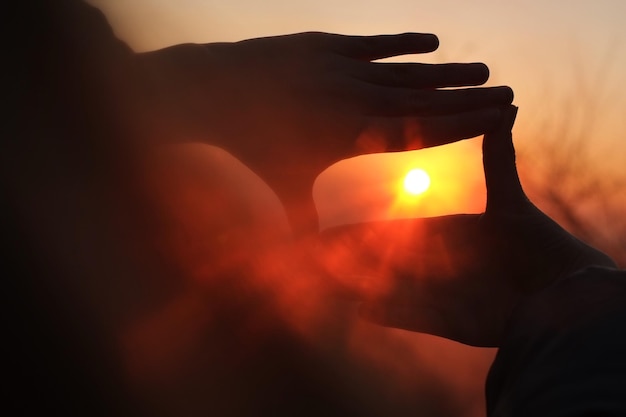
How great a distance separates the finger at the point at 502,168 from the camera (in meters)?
1.83

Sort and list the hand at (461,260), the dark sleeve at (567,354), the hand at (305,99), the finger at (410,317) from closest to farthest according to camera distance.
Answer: the dark sleeve at (567,354), the hand at (461,260), the hand at (305,99), the finger at (410,317)

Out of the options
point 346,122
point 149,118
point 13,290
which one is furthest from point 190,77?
point 13,290

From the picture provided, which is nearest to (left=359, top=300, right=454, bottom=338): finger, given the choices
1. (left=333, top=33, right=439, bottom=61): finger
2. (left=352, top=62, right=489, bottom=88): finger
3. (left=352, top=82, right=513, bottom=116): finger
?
(left=352, top=82, right=513, bottom=116): finger

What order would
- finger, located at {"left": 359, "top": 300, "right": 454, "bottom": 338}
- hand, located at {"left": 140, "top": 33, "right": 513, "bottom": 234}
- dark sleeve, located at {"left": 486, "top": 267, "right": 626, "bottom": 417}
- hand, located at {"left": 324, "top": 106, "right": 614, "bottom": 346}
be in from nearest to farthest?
dark sleeve, located at {"left": 486, "top": 267, "right": 626, "bottom": 417} < hand, located at {"left": 324, "top": 106, "right": 614, "bottom": 346} < hand, located at {"left": 140, "top": 33, "right": 513, "bottom": 234} < finger, located at {"left": 359, "top": 300, "right": 454, "bottom": 338}

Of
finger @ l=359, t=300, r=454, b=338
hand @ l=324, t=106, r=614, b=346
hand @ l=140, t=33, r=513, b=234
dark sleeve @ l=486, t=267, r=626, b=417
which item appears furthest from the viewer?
finger @ l=359, t=300, r=454, b=338

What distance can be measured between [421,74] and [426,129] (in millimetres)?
238

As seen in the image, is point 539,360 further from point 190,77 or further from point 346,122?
point 190,77

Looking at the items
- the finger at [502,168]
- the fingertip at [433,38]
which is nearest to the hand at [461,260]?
the finger at [502,168]

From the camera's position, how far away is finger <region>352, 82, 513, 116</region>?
187cm

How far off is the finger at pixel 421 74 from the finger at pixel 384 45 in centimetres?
5

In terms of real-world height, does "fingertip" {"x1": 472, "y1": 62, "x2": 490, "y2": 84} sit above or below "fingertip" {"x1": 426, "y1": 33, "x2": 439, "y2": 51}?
below

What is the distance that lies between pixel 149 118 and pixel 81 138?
0.92ft

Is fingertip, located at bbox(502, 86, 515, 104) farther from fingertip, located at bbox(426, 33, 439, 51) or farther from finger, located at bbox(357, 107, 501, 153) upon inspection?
fingertip, located at bbox(426, 33, 439, 51)

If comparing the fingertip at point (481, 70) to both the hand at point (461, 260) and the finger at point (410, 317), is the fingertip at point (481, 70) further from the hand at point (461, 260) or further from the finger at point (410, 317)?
the finger at point (410, 317)
